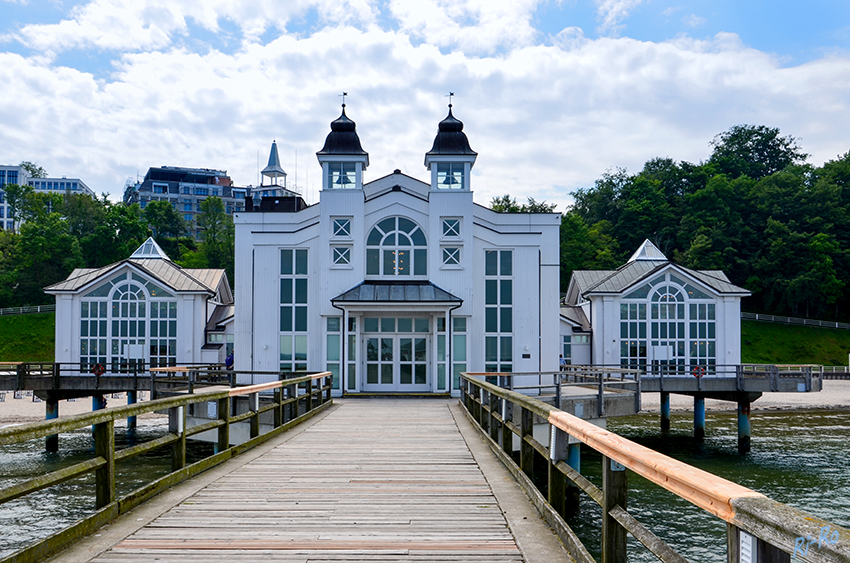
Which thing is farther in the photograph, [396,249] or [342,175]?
[342,175]

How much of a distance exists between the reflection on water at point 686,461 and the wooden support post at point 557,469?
8185mm

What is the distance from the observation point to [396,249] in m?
23.7

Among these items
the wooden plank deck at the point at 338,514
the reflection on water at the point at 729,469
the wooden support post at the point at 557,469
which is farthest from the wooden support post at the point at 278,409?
the wooden support post at the point at 557,469

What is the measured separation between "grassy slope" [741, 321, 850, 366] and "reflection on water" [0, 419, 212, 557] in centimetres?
5053

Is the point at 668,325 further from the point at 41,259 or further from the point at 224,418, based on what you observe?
the point at 41,259

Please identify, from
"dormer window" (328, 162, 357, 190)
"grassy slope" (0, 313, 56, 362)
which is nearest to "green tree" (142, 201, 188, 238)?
"grassy slope" (0, 313, 56, 362)

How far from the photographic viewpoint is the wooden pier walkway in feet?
16.4

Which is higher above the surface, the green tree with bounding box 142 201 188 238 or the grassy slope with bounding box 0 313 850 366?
the green tree with bounding box 142 201 188 238

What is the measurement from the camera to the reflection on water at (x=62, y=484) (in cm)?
1502

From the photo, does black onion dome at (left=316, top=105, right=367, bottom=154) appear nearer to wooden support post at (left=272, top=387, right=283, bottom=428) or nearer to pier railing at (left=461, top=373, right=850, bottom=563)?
wooden support post at (left=272, top=387, right=283, bottom=428)

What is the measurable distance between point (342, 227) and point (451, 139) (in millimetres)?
4779

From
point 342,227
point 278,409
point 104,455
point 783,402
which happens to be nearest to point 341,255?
point 342,227

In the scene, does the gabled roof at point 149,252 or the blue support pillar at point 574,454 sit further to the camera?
the gabled roof at point 149,252

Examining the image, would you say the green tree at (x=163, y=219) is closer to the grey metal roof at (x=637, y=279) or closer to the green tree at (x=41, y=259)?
the green tree at (x=41, y=259)
